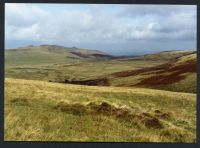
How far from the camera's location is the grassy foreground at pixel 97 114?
17.1m

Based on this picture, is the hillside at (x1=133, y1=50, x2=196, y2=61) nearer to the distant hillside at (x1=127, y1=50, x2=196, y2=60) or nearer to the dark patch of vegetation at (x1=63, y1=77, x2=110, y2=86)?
the distant hillside at (x1=127, y1=50, x2=196, y2=60)

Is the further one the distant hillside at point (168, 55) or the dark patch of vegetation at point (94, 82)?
the distant hillside at point (168, 55)

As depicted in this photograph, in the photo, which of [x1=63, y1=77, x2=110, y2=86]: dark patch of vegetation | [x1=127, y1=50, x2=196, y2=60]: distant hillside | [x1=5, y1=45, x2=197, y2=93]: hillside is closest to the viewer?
[x1=5, y1=45, x2=197, y2=93]: hillside

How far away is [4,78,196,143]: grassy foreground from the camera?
17.1 metres

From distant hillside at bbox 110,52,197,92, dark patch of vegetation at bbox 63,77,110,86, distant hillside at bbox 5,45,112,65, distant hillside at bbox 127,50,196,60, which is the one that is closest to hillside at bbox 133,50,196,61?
distant hillside at bbox 127,50,196,60

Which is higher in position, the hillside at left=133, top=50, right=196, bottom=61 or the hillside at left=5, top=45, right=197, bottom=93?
the hillside at left=133, top=50, right=196, bottom=61

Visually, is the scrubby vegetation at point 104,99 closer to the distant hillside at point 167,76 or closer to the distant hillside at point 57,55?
the distant hillside at point 167,76

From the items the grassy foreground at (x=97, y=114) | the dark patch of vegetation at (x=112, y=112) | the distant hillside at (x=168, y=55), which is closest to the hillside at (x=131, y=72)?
the distant hillside at (x=168, y=55)

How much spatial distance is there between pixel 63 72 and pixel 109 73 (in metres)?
2.83

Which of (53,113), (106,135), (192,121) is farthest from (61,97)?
(192,121)

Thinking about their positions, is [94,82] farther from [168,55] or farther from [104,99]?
[168,55]

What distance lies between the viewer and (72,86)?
23094mm

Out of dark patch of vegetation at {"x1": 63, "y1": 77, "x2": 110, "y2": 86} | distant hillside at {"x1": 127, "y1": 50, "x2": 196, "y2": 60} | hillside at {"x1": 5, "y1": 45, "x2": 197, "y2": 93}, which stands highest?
distant hillside at {"x1": 127, "y1": 50, "x2": 196, "y2": 60}

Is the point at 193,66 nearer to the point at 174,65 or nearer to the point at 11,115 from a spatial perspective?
the point at 174,65
